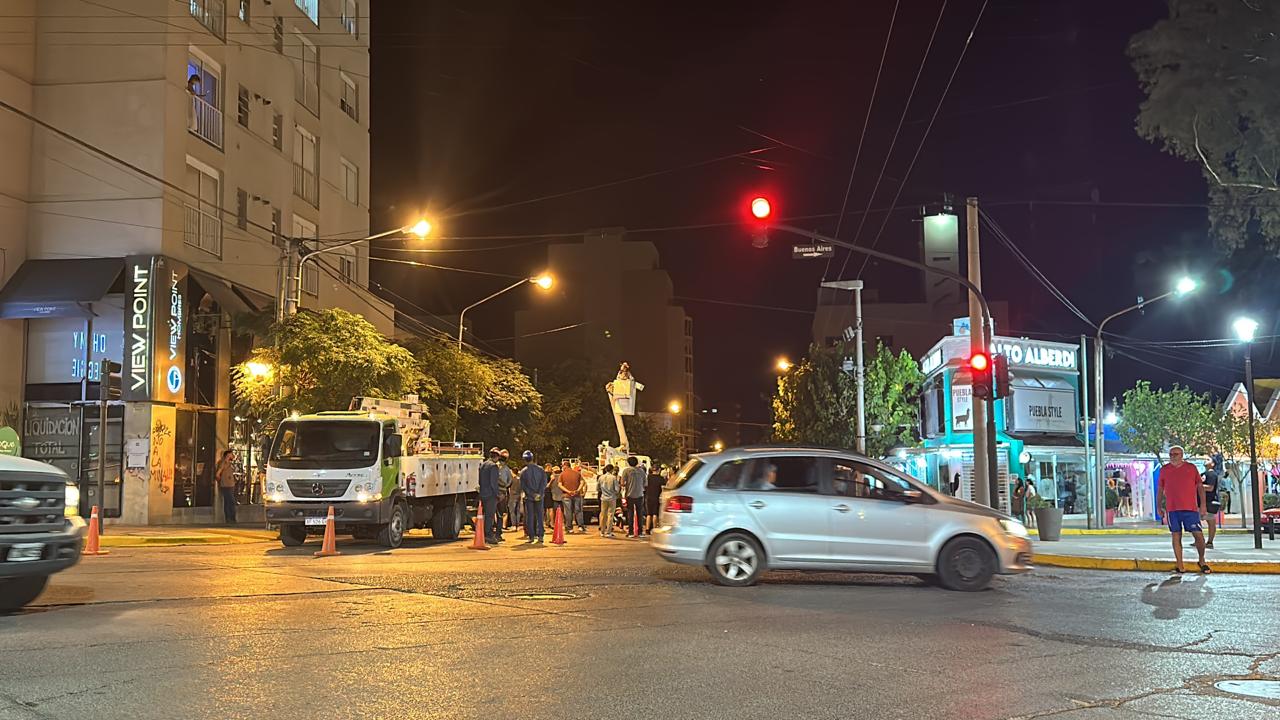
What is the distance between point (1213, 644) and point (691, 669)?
4.46 metres

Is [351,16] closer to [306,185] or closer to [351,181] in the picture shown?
[351,181]

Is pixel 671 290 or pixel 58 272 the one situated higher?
pixel 671 290

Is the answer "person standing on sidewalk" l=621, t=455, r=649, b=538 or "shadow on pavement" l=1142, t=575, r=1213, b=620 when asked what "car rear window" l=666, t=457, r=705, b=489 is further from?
"person standing on sidewalk" l=621, t=455, r=649, b=538

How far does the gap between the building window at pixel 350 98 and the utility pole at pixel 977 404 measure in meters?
26.0

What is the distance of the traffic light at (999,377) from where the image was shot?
62.0ft

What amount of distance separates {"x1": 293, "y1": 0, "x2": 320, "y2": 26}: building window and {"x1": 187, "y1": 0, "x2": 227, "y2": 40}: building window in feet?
19.1

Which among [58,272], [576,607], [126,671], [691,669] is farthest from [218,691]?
[58,272]

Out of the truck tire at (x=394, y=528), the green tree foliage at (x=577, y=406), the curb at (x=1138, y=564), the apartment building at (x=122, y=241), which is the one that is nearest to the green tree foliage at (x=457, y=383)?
the apartment building at (x=122, y=241)

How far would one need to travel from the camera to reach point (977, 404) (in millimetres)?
20219

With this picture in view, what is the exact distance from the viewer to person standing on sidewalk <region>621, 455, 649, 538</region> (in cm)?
2314

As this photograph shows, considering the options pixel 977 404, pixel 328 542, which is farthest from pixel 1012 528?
pixel 328 542

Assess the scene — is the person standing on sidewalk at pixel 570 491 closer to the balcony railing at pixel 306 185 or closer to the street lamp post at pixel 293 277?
the street lamp post at pixel 293 277

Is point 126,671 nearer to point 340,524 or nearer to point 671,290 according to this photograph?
point 340,524

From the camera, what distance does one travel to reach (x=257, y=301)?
30.9 metres
